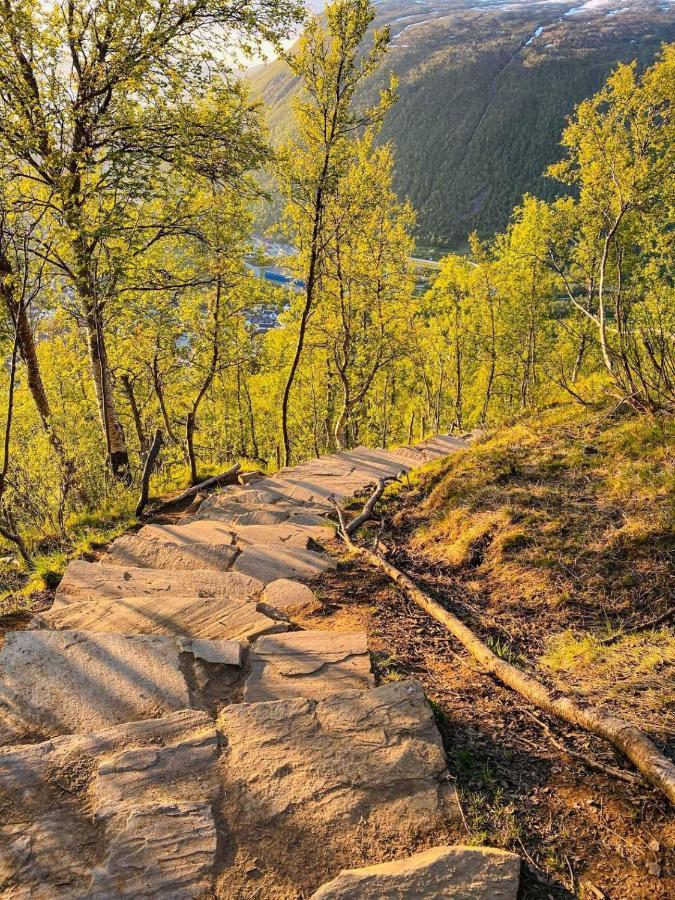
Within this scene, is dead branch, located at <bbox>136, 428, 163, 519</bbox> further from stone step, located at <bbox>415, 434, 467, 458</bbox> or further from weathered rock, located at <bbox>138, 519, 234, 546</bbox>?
stone step, located at <bbox>415, 434, 467, 458</bbox>

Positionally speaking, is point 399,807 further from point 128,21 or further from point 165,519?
point 128,21

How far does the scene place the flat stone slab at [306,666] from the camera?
3.67m

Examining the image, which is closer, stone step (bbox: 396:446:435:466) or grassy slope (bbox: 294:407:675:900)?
grassy slope (bbox: 294:407:675:900)

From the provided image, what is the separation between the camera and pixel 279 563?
6.68 m

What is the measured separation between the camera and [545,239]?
25141 mm

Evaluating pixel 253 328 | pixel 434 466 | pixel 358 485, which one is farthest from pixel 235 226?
pixel 434 466

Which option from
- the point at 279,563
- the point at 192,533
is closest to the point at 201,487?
the point at 192,533

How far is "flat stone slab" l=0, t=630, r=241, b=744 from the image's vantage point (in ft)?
11.0

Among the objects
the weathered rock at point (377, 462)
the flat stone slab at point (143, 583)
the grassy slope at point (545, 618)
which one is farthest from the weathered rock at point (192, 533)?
the weathered rock at point (377, 462)

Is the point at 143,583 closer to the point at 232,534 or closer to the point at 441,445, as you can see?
the point at 232,534

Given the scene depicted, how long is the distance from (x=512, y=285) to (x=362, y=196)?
1428 centimetres

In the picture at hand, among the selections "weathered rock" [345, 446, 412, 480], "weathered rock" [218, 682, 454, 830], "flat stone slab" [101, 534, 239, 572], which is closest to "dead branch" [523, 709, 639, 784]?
"weathered rock" [218, 682, 454, 830]

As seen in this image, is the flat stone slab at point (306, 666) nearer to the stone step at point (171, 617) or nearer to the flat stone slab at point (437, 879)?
the stone step at point (171, 617)

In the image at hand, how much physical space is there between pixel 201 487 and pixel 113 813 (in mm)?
8664
